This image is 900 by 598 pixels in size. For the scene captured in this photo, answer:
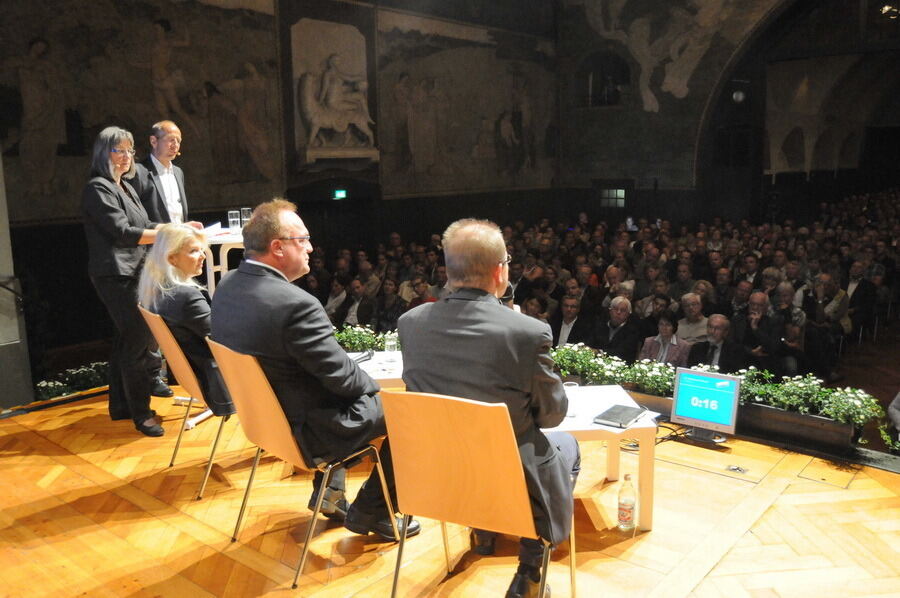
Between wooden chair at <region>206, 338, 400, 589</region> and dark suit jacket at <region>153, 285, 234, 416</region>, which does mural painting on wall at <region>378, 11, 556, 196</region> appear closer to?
dark suit jacket at <region>153, 285, 234, 416</region>

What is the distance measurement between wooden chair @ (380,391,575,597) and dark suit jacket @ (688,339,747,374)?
4.64m

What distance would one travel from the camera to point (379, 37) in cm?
1412

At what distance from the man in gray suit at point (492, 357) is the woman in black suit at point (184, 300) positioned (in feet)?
5.36

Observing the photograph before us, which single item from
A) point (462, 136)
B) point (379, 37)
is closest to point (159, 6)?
point (379, 37)

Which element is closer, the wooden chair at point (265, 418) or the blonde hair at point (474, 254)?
the blonde hair at point (474, 254)

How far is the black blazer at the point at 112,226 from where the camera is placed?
4746 mm

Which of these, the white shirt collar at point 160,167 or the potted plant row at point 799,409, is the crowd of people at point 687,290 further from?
the white shirt collar at point 160,167

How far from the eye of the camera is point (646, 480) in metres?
3.63

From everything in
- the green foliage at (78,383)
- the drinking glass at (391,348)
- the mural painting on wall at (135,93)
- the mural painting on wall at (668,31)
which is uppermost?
the mural painting on wall at (668,31)

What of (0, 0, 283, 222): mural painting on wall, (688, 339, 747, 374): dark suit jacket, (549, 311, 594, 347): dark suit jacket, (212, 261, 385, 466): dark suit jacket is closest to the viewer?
(212, 261, 385, 466): dark suit jacket

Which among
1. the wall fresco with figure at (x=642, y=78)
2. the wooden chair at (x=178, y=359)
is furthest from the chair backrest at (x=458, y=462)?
the wall fresco with figure at (x=642, y=78)

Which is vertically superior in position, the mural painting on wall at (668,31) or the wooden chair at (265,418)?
the mural painting on wall at (668,31)

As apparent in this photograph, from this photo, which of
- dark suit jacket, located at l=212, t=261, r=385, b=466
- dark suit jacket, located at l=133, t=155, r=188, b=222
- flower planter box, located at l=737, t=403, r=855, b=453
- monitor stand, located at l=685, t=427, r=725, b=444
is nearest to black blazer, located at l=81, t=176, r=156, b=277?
dark suit jacket, located at l=133, t=155, r=188, b=222

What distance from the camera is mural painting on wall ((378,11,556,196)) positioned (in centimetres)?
1459
